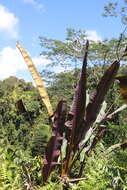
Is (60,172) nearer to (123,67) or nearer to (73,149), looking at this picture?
(73,149)

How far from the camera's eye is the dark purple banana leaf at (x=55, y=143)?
2.86 metres

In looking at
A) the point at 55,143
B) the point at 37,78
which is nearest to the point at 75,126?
the point at 55,143

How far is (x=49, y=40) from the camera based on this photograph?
18906 mm

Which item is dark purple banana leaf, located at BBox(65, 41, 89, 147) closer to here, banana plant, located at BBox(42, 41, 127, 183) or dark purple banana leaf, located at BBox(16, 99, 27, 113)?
banana plant, located at BBox(42, 41, 127, 183)

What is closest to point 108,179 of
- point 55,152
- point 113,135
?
point 55,152

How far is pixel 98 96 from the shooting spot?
294cm

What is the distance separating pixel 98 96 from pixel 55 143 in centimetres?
51

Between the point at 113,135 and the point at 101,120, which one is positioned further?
the point at 113,135

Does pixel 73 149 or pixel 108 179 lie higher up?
pixel 73 149

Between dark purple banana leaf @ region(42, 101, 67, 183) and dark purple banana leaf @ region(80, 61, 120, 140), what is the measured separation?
20cm

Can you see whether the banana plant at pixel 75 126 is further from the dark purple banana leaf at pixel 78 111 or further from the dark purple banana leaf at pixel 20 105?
the dark purple banana leaf at pixel 20 105

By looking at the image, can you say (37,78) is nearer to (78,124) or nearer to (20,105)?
(20,105)

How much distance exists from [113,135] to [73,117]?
3667mm

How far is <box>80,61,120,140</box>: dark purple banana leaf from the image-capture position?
9.54 feet
